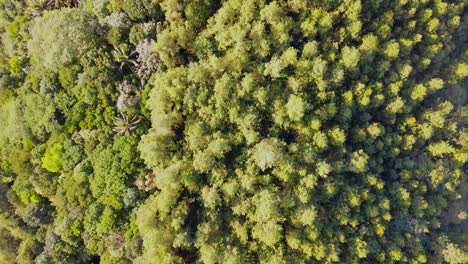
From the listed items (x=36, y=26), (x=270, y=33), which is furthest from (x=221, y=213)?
(x=36, y=26)

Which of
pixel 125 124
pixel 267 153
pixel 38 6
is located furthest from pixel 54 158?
pixel 267 153

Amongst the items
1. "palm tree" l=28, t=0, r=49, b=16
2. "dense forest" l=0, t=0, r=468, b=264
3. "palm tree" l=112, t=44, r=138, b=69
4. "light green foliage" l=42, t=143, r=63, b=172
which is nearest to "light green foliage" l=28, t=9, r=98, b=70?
"dense forest" l=0, t=0, r=468, b=264

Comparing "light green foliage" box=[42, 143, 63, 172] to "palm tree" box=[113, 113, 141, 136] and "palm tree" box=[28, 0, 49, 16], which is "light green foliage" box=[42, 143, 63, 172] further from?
"palm tree" box=[28, 0, 49, 16]

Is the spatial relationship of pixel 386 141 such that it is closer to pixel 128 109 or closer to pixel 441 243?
pixel 441 243

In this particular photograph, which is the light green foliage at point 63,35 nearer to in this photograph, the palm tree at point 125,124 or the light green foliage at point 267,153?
the palm tree at point 125,124

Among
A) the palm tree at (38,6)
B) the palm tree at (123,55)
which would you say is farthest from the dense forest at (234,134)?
the palm tree at (123,55)

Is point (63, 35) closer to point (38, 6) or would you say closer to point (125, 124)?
point (38, 6)
